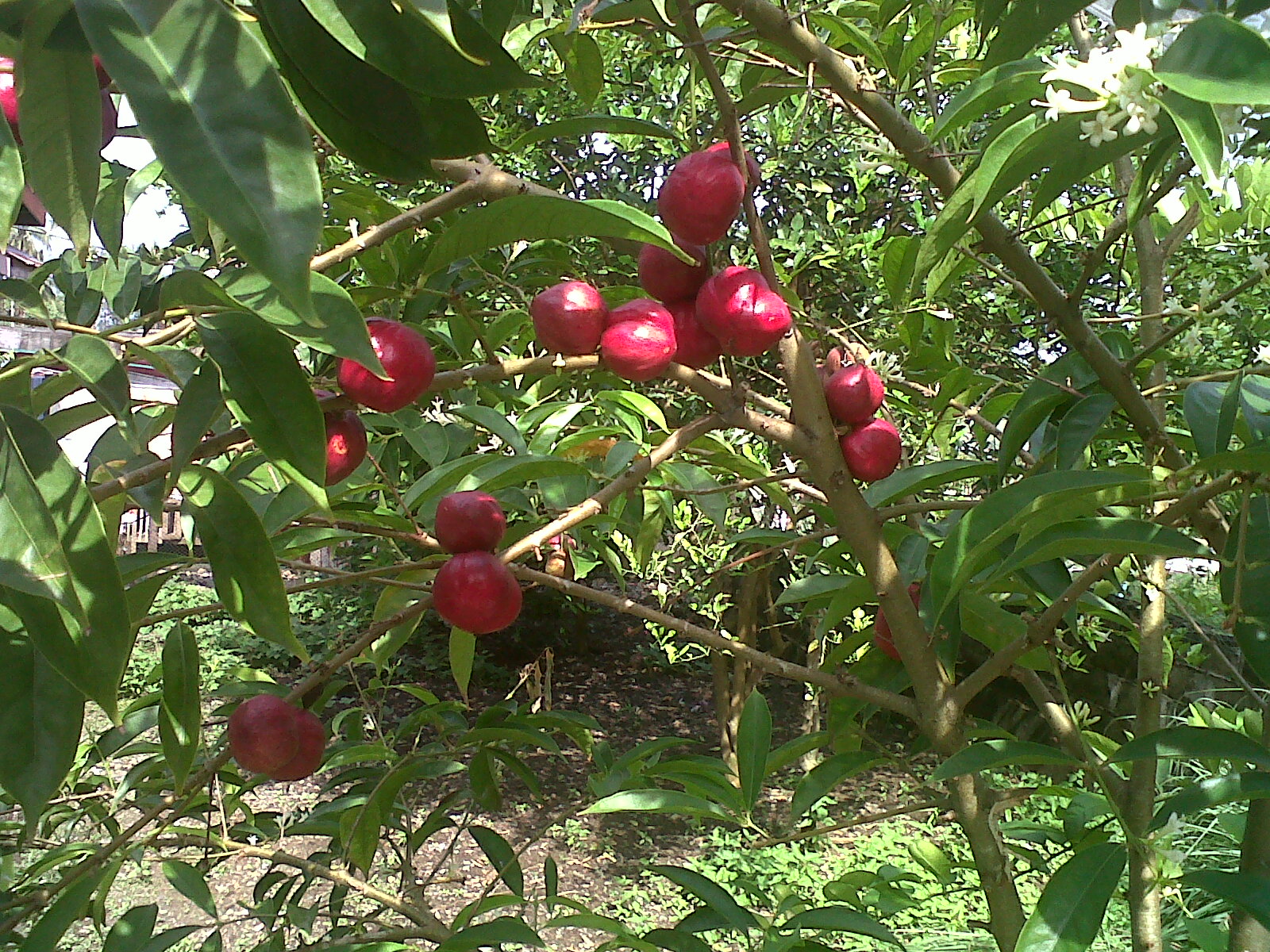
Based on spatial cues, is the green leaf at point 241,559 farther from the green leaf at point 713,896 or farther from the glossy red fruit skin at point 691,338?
the green leaf at point 713,896

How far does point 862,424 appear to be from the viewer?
762 mm

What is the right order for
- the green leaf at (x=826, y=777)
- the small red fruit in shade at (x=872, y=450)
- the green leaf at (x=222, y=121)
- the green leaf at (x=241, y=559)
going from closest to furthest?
1. the green leaf at (x=222, y=121)
2. the green leaf at (x=241, y=559)
3. the small red fruit in shade at (x=872, y=450)
4. the green leaf at (x=826, y=777)

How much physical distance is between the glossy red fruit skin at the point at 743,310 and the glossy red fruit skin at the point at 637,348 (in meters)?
0.03

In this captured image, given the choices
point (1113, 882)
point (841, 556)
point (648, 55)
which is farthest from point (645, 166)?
point (1113, 882)

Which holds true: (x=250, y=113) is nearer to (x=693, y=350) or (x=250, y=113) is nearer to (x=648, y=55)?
(x=693, y=350)

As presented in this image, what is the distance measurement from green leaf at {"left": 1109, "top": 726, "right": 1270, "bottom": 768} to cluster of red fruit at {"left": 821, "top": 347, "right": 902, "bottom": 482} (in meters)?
0.25

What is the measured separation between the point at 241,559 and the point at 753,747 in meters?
0.50

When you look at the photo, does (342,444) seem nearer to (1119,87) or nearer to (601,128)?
(601,128)

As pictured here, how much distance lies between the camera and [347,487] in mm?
919

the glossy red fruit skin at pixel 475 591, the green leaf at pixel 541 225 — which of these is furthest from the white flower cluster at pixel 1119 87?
the glossy red fruit skin at pixel 475 591

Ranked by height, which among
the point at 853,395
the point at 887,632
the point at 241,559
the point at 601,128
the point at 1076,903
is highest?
the point at 601,128

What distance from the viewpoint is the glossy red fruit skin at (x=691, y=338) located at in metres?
0.71

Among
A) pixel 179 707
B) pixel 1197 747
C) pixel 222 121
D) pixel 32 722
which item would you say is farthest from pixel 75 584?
pixel 1197 747

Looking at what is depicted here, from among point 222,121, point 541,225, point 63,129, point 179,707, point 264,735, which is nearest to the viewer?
point 222,121
